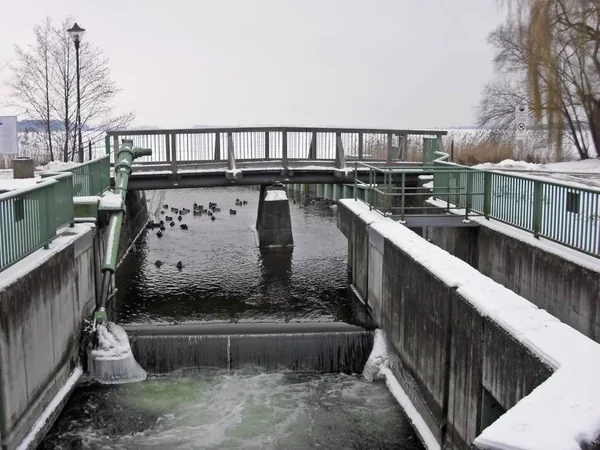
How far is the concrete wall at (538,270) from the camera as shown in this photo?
9414 millimetres

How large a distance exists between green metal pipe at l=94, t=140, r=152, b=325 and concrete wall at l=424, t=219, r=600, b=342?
700cm

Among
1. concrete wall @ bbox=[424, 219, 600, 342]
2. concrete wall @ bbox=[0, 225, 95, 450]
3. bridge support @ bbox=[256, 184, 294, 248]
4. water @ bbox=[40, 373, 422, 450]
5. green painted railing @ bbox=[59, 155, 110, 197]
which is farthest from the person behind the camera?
bridge support @ bbox=[256, 184, 294, 248]

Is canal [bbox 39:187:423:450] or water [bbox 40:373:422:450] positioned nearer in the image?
water [bbox 40:373:422:450]

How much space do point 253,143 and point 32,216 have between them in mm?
11760

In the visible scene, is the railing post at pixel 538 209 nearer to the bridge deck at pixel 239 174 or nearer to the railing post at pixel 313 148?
the bridge deck at pixel 239 174

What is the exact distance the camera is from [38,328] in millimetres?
9859

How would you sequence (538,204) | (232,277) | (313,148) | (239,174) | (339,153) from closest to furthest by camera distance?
(538,204) → (232,277) → (239,174) → (339,153) → (313,148)

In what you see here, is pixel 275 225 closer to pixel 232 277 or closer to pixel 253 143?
pixel 253 143

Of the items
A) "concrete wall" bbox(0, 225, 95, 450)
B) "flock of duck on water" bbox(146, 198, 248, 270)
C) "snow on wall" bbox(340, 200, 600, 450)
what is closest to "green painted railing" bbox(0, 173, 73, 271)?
"concrete wall" bbox(0, 225, 95, 450)

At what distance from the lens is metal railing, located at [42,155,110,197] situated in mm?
14148

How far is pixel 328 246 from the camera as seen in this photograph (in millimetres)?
22172

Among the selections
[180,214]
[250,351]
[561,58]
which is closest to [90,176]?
[250,351]

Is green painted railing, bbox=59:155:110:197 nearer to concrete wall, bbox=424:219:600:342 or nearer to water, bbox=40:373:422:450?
water, bbox=40:373:422:450

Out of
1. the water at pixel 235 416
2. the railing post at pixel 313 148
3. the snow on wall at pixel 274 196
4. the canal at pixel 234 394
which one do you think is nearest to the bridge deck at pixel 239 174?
the railing post at pixel 313 148
